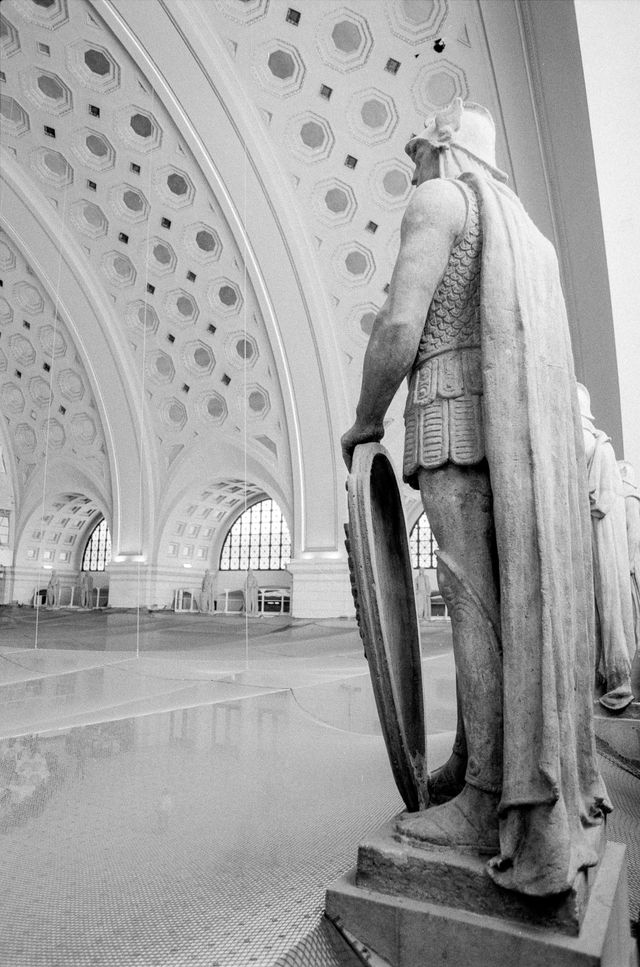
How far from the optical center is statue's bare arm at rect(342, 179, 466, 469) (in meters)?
1.46

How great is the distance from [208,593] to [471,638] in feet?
54.0

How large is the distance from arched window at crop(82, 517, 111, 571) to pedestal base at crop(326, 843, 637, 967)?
2198 cm

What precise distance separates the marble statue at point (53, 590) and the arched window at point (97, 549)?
172 centimetres

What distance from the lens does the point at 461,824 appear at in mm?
1309

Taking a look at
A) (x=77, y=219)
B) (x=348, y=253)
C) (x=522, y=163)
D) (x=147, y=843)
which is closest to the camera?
(x=147, y=843)

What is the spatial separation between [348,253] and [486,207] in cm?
1017

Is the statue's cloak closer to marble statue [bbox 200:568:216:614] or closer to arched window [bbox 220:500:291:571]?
marble statue [bbox 200:568:216:614]

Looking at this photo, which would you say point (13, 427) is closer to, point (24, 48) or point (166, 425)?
point (166, 425)

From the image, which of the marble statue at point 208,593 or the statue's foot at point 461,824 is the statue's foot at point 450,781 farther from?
the marble statue at point 208,593

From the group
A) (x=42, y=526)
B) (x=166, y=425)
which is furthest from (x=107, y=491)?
(x=42, y=526)

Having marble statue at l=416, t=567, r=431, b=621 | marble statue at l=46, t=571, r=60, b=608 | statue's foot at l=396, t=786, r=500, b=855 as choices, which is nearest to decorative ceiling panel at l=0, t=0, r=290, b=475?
marble statue at l=416, t=567, r=431, b=621

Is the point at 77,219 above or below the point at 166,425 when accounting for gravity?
above

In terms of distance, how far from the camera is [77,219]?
12477 mm

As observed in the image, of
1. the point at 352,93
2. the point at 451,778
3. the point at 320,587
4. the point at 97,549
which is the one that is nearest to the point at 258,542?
the point at 97,549
